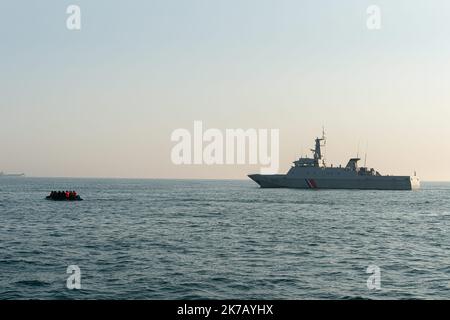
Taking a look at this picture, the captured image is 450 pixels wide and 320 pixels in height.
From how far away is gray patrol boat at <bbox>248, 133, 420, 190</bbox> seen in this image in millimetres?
132000

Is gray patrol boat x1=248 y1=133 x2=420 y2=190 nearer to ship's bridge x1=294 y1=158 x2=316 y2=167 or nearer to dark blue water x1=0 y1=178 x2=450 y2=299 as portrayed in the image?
ship's bridge x1=294 y1=158 x2=316 y2=167

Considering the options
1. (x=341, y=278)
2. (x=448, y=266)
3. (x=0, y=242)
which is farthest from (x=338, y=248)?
(x=0, y=242)

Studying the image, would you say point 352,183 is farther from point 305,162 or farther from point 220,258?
point 220,258

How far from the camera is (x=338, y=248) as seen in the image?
31.6 m

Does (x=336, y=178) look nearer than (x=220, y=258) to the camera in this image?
No

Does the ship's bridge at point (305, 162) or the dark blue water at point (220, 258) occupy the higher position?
the ship's bridge at point (305, 162)

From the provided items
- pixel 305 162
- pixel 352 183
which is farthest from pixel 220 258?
pixel 352 183

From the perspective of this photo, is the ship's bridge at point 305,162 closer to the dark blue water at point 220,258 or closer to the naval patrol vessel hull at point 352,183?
the naval patrol vessel hull at point 352,183

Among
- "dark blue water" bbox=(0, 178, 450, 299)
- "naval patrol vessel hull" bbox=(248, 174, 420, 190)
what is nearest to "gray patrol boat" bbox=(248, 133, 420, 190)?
"naval patrol vessel hull" bbox=(248, 174, 420, 190)

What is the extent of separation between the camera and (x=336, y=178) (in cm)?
13212

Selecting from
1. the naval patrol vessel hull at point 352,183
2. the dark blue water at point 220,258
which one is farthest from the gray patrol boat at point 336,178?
the dark blue water at point 220,258

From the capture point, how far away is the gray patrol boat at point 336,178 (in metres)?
132

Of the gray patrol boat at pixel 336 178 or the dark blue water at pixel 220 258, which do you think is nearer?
the dark blue water at pixel 220 258
